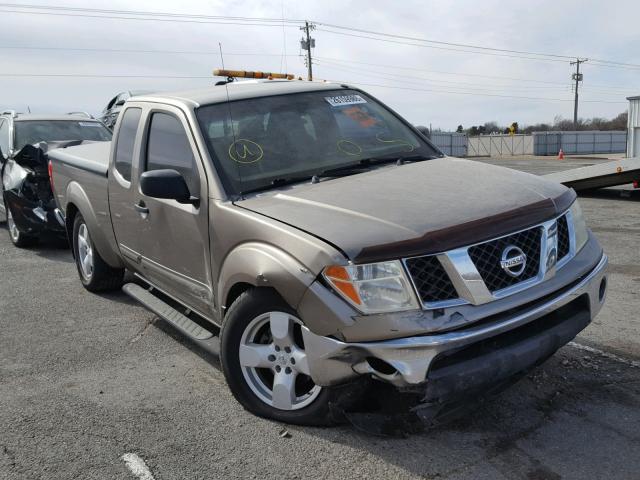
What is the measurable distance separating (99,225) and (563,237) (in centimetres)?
385

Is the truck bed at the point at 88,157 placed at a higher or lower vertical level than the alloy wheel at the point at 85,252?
higher

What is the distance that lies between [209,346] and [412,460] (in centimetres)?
143

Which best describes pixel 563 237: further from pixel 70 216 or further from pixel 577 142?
pixel 577 142

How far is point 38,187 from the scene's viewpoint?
8227mm

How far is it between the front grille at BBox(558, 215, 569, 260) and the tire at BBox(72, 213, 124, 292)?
4132 mm

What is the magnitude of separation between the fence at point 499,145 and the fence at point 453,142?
3.52 ft

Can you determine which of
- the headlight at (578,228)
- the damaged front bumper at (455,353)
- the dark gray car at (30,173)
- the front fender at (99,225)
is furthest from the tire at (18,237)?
the headlight at (578,228)

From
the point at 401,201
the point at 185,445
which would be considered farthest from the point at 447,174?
the point at 185,445

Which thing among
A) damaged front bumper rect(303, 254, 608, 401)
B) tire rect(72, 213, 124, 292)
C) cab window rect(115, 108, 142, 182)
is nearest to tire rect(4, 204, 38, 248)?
tire rect(72, 213, 124, 292)

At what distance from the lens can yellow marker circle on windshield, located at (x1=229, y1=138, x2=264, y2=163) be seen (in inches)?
149

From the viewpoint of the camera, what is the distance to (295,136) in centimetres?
406

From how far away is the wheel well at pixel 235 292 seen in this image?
11.1 ft

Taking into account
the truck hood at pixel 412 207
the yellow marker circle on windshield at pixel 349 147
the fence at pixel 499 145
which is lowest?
the fence at pixel 499 145

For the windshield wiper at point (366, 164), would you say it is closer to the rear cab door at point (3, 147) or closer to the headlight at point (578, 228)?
the headlight at point (578, 228)
